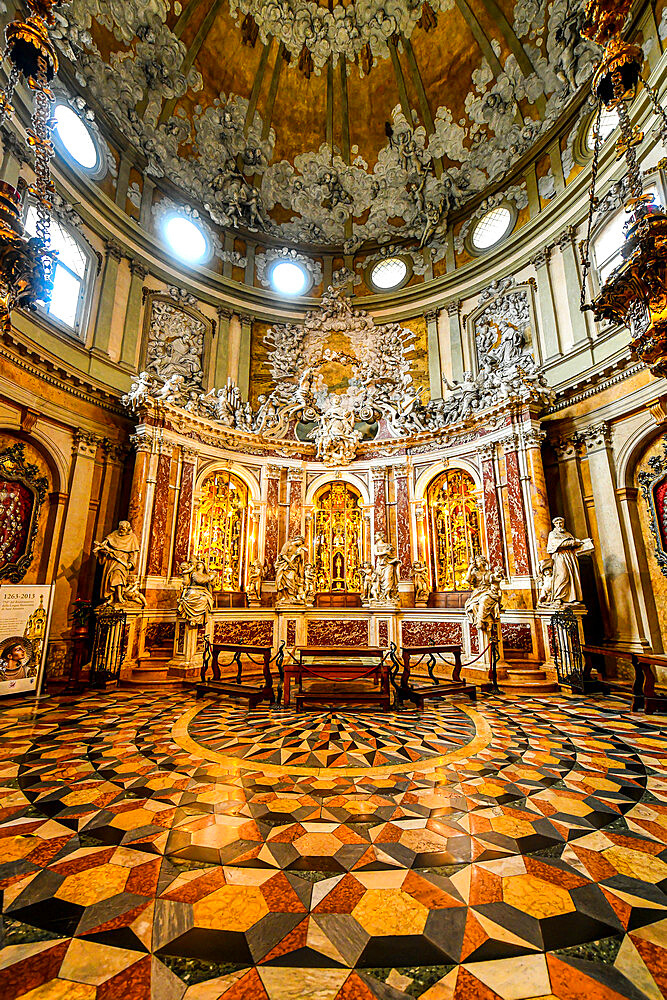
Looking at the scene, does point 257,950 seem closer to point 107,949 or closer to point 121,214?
point 107,949

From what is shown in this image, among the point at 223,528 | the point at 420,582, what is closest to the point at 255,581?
the point at 223,528

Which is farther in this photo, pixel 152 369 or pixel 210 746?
pixel 152 369

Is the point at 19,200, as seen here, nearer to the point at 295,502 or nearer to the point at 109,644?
the point at 109,644

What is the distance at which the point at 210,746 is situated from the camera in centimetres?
531

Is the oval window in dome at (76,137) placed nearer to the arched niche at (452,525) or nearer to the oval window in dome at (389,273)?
the oval window in dome at (389,273)

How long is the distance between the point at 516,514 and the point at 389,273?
12317 millimetres

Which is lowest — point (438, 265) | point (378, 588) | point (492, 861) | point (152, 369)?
point (492, 861)

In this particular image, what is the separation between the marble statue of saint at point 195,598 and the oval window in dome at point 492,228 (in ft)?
49.2

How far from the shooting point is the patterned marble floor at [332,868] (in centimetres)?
207

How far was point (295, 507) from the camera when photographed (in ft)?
48.8

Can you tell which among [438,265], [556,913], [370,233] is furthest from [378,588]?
[370,233]

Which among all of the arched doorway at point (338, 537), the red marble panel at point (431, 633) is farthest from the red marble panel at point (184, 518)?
the red marble panel at point (431, 633)

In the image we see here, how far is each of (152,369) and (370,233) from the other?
11.2 m

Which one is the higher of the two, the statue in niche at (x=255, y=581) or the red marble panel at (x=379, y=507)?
the red marble panel at (x=379, y=507)
